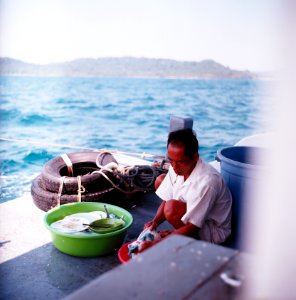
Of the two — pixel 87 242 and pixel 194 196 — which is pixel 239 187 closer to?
pixel 194 196

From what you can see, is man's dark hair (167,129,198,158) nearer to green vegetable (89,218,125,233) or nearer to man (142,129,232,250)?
man (142,129,232,250)

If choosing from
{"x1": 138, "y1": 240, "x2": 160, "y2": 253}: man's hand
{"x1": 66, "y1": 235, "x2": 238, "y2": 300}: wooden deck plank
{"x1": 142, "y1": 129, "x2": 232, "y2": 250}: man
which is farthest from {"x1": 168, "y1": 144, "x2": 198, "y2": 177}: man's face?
{"x1": 66, "y1": 235, "x2": 238, "y2": 300}: wooden deck plank

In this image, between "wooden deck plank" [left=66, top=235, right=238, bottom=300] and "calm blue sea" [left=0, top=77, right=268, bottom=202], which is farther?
"calm blue sea" [left=0, top=77, right=268, bottom=202]

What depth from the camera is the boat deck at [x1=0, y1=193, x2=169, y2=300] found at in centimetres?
256

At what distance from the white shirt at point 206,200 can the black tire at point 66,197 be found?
1.36 metres

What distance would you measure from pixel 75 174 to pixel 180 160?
2621mm

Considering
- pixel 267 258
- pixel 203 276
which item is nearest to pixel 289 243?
pixel 267 258

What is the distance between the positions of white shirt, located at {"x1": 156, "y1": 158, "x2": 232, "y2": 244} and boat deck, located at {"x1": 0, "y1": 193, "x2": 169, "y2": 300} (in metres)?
0.80

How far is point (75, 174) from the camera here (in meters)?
4.84

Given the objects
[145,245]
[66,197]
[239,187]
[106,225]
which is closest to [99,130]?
[66,197]

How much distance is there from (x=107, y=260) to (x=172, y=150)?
1.16 metres

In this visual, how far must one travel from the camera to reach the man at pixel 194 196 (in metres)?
2.52

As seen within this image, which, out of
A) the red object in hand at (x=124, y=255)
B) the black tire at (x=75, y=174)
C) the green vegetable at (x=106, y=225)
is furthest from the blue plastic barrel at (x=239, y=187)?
the black tire at (x=75, y=174)

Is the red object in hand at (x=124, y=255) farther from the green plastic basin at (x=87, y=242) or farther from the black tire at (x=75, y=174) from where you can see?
the black tire at (x=75, y=174)
